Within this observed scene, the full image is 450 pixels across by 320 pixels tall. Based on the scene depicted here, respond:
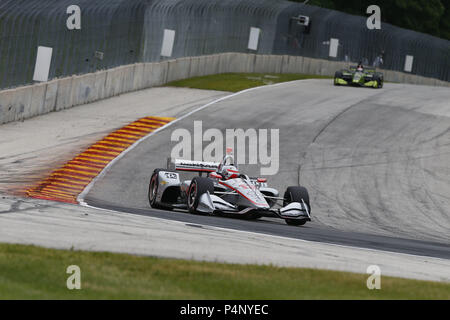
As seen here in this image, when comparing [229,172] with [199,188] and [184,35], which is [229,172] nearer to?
[199,188]

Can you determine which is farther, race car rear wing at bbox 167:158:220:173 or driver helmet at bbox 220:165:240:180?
race car rear wing at bbox 167:158:220:173

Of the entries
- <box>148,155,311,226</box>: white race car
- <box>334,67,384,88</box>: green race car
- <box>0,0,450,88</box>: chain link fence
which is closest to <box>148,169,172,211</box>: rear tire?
<box>148,155,311,226</box>: white race car

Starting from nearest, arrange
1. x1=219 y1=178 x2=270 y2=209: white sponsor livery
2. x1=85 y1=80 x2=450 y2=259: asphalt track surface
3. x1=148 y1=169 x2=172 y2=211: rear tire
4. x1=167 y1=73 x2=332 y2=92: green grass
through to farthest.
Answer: x1=219 y1=178 x2=270 y2=209: white sponsor livery → x1=85 y1=80 x2=450 y2=259: asphalt track surface → x1=148 y1=169 x2=172 y2=211: rear tire → x1=167 y1=73 x2=332 y2=92: green grass

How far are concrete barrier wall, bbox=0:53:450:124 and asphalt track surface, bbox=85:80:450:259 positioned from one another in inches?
188

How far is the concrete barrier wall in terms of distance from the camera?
27.7 meters

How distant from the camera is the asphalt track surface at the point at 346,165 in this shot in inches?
636

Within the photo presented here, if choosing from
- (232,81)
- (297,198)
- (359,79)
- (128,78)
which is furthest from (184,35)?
(297,198)

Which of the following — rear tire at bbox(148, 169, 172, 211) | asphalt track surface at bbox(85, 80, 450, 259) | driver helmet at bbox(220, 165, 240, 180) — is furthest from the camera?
rear tire at bbox(148, 169, 172, 211)

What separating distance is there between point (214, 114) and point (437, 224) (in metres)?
13.1

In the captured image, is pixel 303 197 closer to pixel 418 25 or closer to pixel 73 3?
pixel 73 3

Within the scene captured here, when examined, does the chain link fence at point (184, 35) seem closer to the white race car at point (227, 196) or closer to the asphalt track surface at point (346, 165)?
the asphalt track surface at point (346, 165)

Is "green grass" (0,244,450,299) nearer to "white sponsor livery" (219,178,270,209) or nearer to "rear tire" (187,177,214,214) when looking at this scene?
"white sponsor livery" (219,178,270,209)

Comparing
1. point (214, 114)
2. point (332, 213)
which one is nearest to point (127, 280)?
point (332, 213)

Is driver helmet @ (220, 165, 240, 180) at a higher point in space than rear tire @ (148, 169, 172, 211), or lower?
higher
